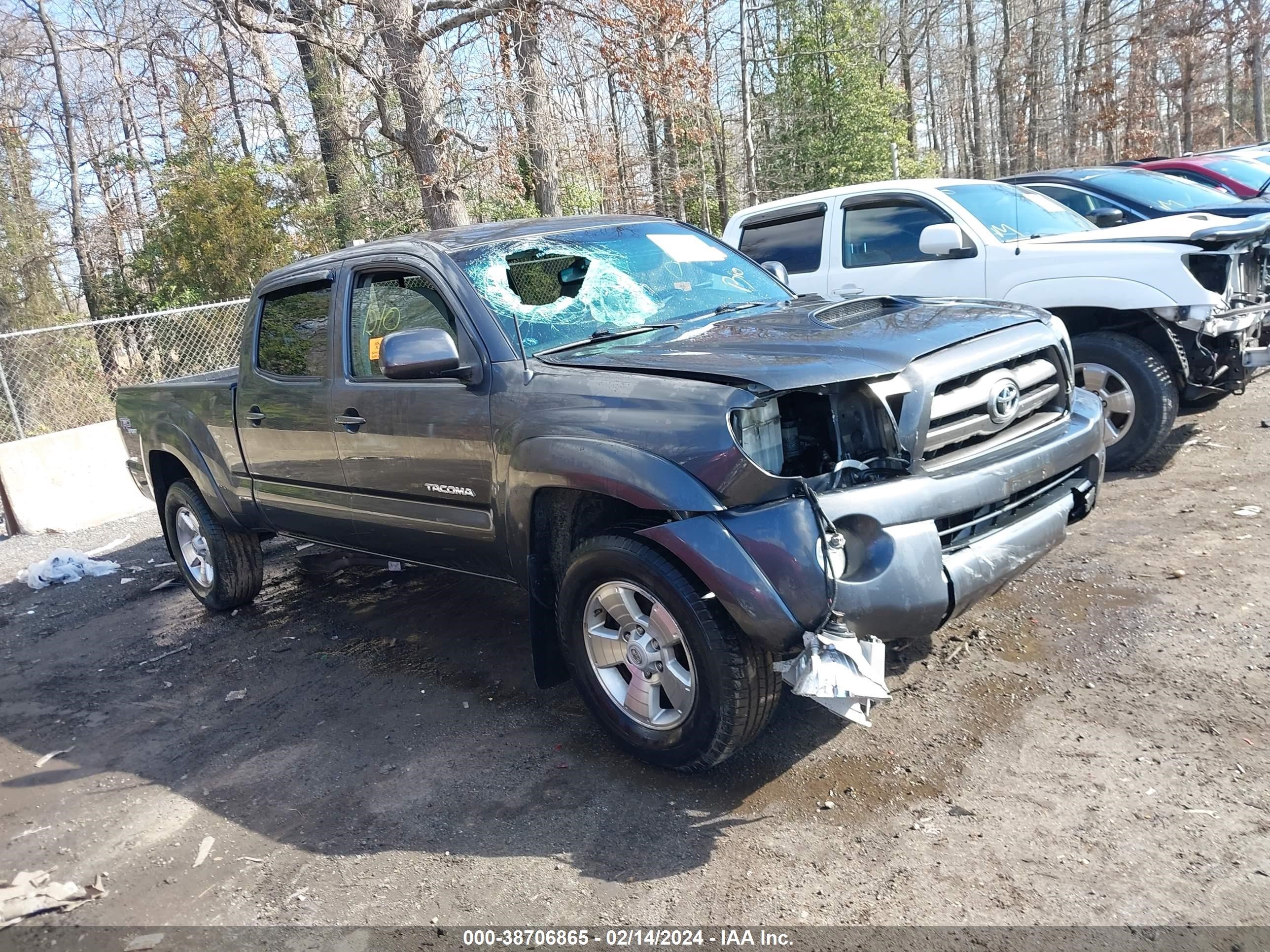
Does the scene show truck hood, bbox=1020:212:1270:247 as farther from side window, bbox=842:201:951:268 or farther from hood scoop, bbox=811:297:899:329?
hood scoop, bbox=811:297:899:329

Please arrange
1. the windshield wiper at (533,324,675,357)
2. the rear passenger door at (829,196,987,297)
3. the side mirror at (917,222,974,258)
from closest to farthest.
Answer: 1. the windshield wiper at (533,324,675,357)
2. the side mirror at (917,222,974,258)
3. the rear passenger door at (829,196,987,297)

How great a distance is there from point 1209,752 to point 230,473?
4.87 metres

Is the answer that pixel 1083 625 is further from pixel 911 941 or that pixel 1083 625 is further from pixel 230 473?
pixel 230 473

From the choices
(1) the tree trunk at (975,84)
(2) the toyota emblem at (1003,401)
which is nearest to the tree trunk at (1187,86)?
(1) the tree trunk at (975,84)

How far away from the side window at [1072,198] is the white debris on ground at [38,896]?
855cm

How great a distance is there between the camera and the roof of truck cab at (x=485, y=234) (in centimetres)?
448

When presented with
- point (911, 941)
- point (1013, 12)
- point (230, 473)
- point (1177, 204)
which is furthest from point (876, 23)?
point (911, 941)

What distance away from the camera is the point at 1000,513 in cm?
351

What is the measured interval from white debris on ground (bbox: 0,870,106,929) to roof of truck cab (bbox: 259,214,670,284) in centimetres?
276

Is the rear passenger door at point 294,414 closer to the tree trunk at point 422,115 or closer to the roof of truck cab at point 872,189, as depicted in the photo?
the roof of truck cab at point 872,189

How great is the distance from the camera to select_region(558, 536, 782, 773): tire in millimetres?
3232

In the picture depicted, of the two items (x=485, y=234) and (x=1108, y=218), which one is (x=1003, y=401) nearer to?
(x=485, y=234)

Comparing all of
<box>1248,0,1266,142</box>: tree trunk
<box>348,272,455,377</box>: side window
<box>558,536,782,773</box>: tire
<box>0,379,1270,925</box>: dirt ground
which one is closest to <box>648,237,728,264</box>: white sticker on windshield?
<box>348,272,455,377</box>: side window

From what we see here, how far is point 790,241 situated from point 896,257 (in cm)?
93
